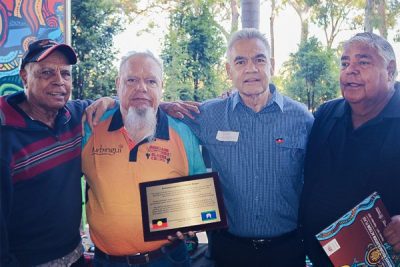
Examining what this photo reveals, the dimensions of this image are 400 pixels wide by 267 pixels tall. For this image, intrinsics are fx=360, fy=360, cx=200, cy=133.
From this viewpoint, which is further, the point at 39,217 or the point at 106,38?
the point at 106,38

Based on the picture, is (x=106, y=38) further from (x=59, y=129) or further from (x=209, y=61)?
(x=59, y=129)

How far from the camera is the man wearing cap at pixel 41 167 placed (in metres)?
2.28

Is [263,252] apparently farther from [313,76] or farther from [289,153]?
[313,76]

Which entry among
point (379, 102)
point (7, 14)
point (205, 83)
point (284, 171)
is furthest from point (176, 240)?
point (205, 83)

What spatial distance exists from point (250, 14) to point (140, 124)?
387 cm

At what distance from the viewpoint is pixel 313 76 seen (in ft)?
27.6

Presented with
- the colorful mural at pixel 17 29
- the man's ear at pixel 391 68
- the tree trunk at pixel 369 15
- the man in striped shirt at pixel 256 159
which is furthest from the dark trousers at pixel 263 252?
the tree trunk at pixel 369 15

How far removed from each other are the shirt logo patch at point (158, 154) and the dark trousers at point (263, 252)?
787 millimetres

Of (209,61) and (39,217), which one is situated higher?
(209,61)

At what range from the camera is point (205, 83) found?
752cm

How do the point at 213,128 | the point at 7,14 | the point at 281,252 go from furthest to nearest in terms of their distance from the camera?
the point at 7,14 → the point at 213,128 → the point at 281,252

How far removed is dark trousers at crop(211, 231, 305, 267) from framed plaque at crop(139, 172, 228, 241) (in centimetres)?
34

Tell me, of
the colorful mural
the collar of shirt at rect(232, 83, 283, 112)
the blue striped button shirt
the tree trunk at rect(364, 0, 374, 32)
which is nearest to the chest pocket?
the blue striped button shirt

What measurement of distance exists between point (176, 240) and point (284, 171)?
0.96 metres
